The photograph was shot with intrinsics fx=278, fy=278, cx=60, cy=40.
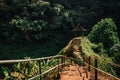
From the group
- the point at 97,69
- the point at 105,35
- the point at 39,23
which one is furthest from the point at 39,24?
the point at 97,69

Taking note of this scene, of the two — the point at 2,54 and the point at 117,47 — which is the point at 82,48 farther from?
the point at 2,54

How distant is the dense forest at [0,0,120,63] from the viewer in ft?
107

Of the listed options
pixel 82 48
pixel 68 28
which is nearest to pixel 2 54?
pixel 68 28

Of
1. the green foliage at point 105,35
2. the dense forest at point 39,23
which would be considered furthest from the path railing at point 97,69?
the dense forest at point 39,23

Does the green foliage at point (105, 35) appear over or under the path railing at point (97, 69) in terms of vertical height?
over

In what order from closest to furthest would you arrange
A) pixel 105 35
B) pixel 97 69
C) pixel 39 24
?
pixel 97 69, pixel 105 35, pixel 39 24

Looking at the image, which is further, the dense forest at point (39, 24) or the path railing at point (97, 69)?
the dense forest at point (39, 24)

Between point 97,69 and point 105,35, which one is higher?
point 105,35

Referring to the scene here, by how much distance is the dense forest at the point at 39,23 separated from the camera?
107 ft

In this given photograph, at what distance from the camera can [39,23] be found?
3469cm

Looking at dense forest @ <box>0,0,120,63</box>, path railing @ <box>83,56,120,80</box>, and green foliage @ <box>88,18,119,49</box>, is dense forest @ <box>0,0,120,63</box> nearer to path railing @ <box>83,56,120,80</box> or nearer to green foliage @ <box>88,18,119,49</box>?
green foliage @ <box>88,18,119,49</box>

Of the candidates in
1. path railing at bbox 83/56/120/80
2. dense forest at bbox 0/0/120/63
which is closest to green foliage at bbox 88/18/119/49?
dense forest at bbox 0/0/120/63

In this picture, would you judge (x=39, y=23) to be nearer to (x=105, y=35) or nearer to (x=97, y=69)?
(x=105, y=35)

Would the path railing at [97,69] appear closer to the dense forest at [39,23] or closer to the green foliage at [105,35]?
the green foliage at [105,35]
